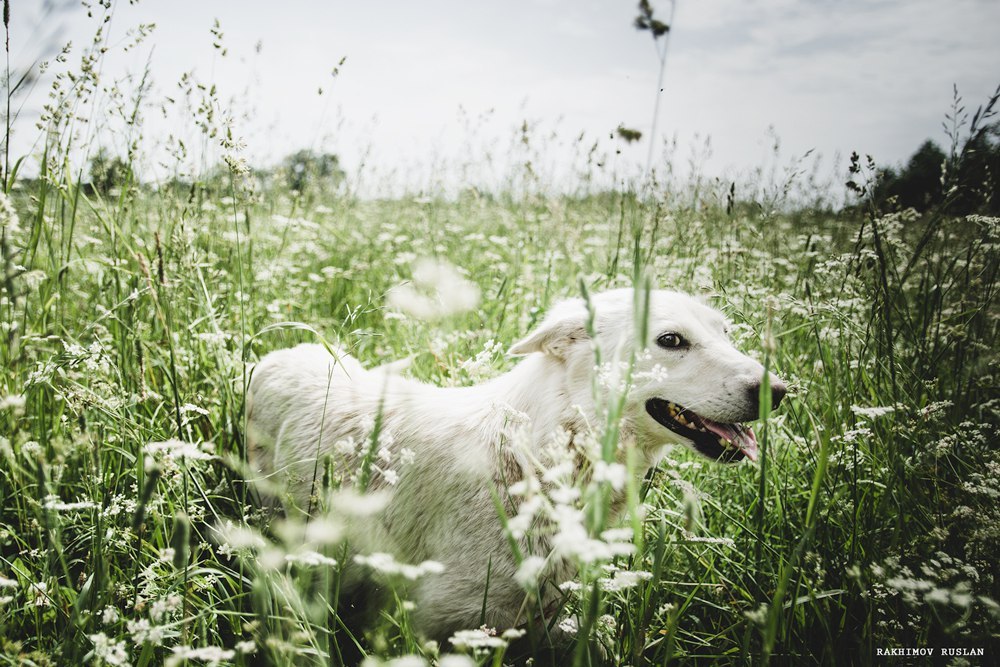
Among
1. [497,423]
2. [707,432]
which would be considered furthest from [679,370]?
[497,423]

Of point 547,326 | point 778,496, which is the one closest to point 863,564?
point 778,496

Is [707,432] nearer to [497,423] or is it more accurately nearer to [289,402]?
[497,423]

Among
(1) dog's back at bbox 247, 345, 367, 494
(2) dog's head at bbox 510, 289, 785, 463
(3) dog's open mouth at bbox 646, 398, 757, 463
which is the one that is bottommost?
(1) dog's back at bbox 247, 345, 367, 494

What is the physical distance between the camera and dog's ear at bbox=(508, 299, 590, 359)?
219cm

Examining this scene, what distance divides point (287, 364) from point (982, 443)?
3.12m

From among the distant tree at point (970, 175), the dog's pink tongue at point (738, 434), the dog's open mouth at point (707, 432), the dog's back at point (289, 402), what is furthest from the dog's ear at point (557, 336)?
the distant tree at point (970, 175)

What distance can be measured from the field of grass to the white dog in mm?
192

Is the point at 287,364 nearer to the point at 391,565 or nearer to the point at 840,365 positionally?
the point at 391,565

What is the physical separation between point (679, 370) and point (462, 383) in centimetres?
145

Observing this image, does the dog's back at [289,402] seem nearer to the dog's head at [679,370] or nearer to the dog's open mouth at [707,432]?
the dog's head at [679,370]

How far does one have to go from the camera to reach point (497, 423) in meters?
2.14

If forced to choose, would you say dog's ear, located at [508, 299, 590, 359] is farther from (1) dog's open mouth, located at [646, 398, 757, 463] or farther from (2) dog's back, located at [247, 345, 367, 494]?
(2) dog's back, located at [247, 345, 367, 494]

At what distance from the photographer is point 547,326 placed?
2.23 meters

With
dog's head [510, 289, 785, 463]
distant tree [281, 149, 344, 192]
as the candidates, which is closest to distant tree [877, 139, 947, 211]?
dog's head [510, 289, 785, 463]
